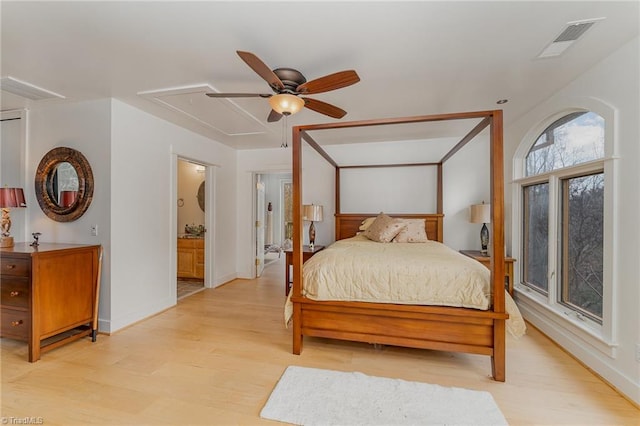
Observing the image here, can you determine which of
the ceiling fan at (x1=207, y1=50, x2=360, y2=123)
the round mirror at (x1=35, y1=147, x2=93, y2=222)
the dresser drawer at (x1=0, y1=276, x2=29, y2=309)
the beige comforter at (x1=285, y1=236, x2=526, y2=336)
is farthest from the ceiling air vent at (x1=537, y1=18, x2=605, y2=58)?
the dresser drawer at (x1=0, y1=276, x2=29, y2=309)

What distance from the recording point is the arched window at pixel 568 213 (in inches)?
93.1

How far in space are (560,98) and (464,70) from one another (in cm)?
122

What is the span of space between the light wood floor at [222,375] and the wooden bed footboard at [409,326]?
0.71ft

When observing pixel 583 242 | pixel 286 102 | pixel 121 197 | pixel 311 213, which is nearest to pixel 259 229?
pixel 311 213

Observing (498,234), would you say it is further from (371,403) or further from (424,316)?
(371,403)

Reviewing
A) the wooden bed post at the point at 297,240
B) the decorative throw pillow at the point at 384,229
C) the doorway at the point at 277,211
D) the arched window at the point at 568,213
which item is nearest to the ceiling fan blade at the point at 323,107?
the wooden bed post at the point at 297,240

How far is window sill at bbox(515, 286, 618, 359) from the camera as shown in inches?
84.9

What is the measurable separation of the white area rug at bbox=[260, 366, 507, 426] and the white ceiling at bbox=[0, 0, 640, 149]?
2.48 meters

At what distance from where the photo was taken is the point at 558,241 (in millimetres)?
2816

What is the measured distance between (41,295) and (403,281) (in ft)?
10.5

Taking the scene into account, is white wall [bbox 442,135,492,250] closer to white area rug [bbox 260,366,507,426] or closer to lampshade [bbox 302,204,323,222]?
lampshade [bbox 302,204,323,222]

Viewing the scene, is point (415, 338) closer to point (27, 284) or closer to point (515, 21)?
point (515, 21)

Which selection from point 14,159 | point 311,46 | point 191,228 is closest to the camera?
point 311,46

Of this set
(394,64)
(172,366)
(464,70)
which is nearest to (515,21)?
(464,70)
